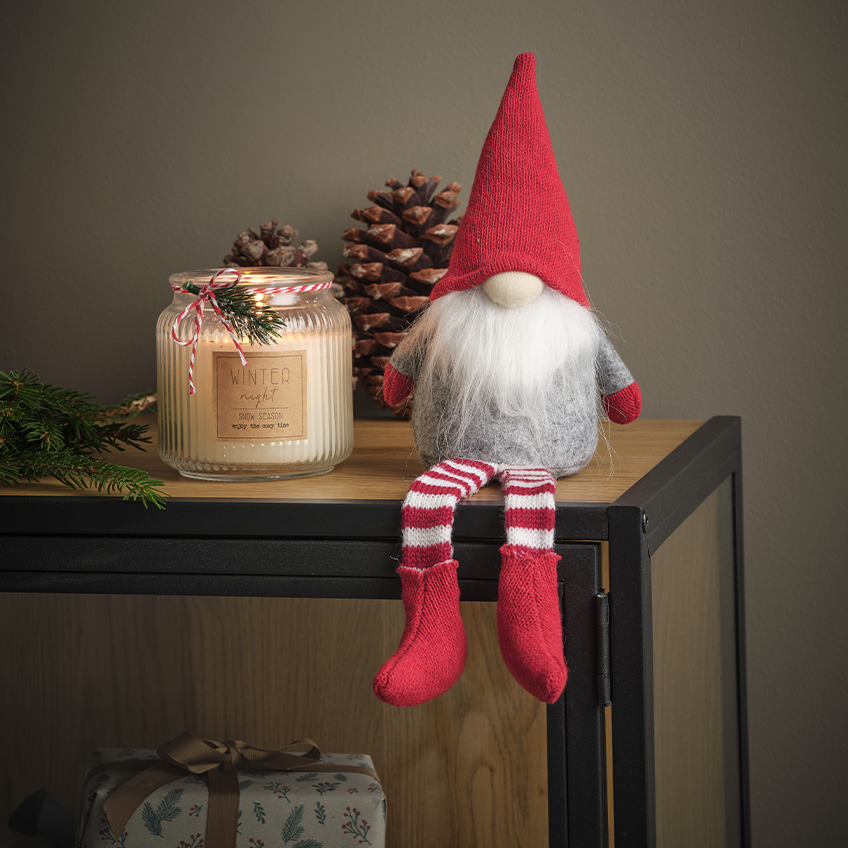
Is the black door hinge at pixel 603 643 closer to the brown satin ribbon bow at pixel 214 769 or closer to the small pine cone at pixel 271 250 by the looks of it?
the brown satin ribbon bow at pixel 214 769

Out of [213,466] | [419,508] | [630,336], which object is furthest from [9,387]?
[630,336]

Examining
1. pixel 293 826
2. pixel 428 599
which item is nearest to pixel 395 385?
pixel 428 599

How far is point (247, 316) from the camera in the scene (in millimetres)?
557

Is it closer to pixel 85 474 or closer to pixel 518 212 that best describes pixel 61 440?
pixel 85 474

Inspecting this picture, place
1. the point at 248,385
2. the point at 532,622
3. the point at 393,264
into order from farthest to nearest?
the point at 393,264
the point at 248,385
the point at 532,622

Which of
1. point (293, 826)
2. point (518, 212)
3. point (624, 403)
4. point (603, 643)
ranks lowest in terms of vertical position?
point (293, 826)

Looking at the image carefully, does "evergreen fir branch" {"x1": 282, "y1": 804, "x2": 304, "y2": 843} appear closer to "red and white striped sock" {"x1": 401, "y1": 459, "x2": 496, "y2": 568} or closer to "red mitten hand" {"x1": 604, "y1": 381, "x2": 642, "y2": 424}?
"red and white striped sock" {"x1": 401, "y1": 459, "x2": 496, "y2": 568}

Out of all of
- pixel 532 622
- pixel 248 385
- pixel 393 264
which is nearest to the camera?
pixel 532 622

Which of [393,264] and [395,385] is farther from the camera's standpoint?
[393,264]

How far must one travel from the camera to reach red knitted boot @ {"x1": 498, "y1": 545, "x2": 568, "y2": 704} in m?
0.45

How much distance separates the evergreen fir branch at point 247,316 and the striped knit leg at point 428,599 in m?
0.13

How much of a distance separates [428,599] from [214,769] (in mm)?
228

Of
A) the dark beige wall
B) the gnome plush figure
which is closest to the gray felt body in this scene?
the gnome plush figure

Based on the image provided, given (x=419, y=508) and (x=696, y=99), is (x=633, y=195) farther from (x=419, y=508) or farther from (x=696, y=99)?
(x=419, y=508)
